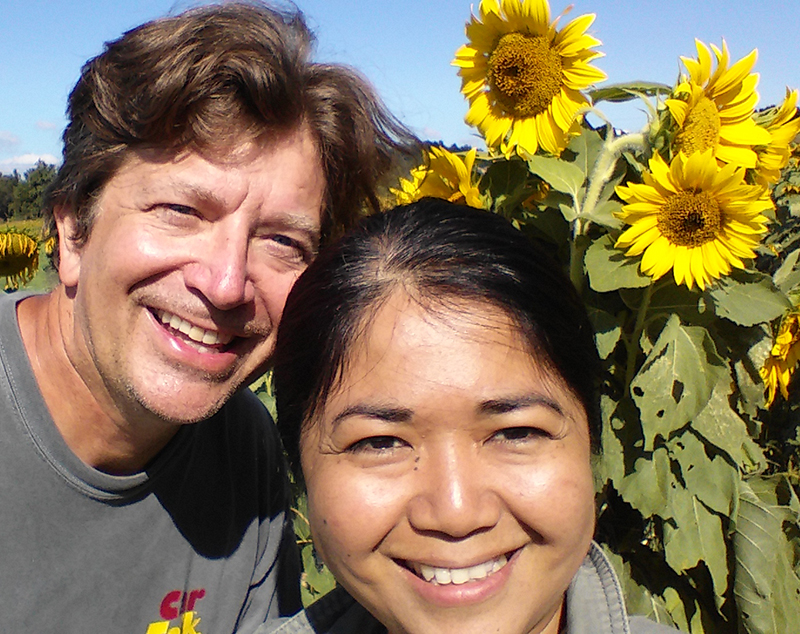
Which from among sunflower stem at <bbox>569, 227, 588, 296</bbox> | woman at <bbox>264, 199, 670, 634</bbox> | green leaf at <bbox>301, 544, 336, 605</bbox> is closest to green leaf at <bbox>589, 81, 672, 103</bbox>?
sunflower stem at <bbox>569, 227, 588, 296</bbox>

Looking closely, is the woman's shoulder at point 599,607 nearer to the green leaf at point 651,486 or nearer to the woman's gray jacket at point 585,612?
the woman's gray jacket at point 585,612

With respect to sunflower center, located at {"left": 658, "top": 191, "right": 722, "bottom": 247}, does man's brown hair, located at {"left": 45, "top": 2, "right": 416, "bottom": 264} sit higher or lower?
higher

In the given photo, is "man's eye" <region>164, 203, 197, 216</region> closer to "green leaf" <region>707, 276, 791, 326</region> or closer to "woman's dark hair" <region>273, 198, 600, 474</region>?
"woman's dark hair" <region>273, 198, 600, 474</region>

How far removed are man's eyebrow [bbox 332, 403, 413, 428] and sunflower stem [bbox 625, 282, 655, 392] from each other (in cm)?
68

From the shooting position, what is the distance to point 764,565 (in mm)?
1667

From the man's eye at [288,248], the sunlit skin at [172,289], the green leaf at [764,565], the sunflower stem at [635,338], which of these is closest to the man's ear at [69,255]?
the sunlit skin at [172,289]

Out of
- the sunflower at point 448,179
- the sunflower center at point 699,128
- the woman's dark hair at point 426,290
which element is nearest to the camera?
the woman's dark hair at point 426,290

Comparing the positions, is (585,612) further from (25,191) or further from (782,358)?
(25,191)

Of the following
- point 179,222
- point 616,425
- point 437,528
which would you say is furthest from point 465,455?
point 179,222

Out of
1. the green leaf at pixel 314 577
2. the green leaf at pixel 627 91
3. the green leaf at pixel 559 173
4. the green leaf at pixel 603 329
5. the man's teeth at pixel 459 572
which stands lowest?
the green leaf at pixel 314 577

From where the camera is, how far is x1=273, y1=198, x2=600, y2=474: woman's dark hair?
1.21 m

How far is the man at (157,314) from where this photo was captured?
163 cm

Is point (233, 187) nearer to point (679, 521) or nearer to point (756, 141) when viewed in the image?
point (756, 141)

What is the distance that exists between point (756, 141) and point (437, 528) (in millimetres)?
1039
